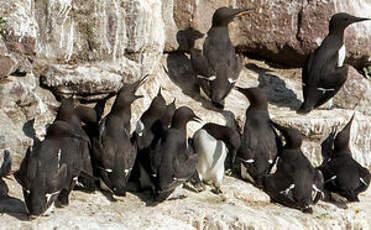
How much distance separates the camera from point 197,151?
1011 cm

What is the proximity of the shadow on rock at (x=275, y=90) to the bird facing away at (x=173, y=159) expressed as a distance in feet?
9.35

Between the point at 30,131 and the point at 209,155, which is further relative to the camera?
the point at 209,155

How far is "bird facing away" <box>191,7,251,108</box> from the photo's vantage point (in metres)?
11.2

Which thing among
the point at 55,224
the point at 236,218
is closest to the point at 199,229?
the point at 236,218

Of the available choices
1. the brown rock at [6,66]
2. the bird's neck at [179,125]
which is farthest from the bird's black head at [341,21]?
the brown rock at [6,66]

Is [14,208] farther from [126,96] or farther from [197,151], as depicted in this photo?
[197,151]

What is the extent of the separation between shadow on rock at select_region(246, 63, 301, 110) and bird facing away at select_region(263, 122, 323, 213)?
1.87 m

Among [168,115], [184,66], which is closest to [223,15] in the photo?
[184,66]

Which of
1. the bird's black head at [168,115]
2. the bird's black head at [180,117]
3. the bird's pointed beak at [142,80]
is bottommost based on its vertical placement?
the bird's black head at [168,115]

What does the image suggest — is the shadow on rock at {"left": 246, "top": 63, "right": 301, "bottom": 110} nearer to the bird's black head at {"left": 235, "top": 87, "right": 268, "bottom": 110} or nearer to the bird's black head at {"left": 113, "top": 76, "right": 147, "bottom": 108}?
the bird's black head at {"left": 235, "top": 87, "right": 268, "bottom": 110}

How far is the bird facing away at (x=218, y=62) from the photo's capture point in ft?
36.6

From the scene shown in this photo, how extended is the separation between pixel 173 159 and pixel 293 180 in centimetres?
158

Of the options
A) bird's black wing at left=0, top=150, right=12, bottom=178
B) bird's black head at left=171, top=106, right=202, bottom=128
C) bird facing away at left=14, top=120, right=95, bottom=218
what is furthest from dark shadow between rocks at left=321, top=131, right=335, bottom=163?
bird's black wing at left=0, top=150, right=12, bottom=178

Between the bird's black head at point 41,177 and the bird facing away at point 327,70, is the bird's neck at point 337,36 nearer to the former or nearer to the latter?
the bird facing away at point 327,70
